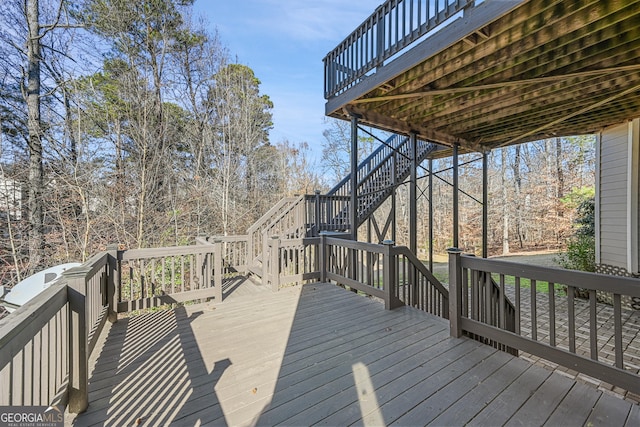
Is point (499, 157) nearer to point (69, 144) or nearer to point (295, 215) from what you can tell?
point (295, 215)

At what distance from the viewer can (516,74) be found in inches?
147

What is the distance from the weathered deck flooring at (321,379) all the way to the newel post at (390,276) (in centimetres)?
37

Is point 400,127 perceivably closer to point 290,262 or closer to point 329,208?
point 329,208

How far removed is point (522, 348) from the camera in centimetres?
245

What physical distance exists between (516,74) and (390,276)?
3.43 m

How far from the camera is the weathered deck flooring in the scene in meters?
1.82

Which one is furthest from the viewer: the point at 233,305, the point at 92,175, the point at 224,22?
the point at 224,22

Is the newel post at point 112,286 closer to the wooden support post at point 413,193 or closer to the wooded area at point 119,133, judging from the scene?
the wooded area at point 119,133

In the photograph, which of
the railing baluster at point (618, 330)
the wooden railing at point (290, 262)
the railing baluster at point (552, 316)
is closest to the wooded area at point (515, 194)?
the wooden railing at point (290, 262)

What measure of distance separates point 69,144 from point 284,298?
714 centimetres

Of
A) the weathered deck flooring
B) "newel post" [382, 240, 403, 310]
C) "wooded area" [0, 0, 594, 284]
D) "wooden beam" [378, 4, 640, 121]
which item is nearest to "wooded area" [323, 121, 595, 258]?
"wooded area" [0, 0, 594, 284]

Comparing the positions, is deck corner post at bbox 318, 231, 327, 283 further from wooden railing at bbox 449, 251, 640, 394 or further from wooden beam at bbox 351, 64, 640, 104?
wooden beam at bbox 351, 64, 640, 104

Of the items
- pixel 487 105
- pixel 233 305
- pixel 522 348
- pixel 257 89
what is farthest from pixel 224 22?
pixel 522 348

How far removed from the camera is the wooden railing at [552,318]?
77.2 inches
